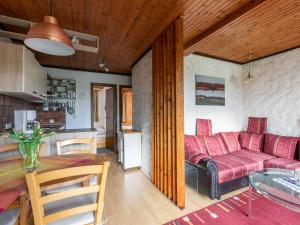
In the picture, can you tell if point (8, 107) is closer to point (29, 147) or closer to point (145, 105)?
point (29, 147)

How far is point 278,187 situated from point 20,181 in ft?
8.21

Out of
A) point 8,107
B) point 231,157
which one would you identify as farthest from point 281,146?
point 8,107

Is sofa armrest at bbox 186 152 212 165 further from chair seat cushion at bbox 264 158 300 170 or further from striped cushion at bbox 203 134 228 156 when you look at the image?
chair seat cushion at bbox 264 158 300 170

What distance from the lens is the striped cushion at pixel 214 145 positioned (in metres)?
3.12

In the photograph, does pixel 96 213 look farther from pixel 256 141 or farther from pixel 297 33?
pixel 297 33

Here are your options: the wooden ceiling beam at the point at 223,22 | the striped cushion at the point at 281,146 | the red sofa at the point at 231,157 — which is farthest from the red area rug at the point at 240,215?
the wooden ceiling beam at the point at 223,22

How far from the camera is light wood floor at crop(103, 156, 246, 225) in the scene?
6.40 feet

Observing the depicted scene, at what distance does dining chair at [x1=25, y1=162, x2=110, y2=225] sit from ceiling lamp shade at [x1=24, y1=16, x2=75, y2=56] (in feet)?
3.25

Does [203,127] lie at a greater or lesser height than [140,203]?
greater

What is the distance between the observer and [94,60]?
3.93m

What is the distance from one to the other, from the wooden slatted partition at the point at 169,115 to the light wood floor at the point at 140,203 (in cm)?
14

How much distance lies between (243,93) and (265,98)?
0.56 m

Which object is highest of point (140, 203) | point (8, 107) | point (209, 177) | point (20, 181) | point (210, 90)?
point (210, 90)

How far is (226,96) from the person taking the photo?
3875 millimetres
